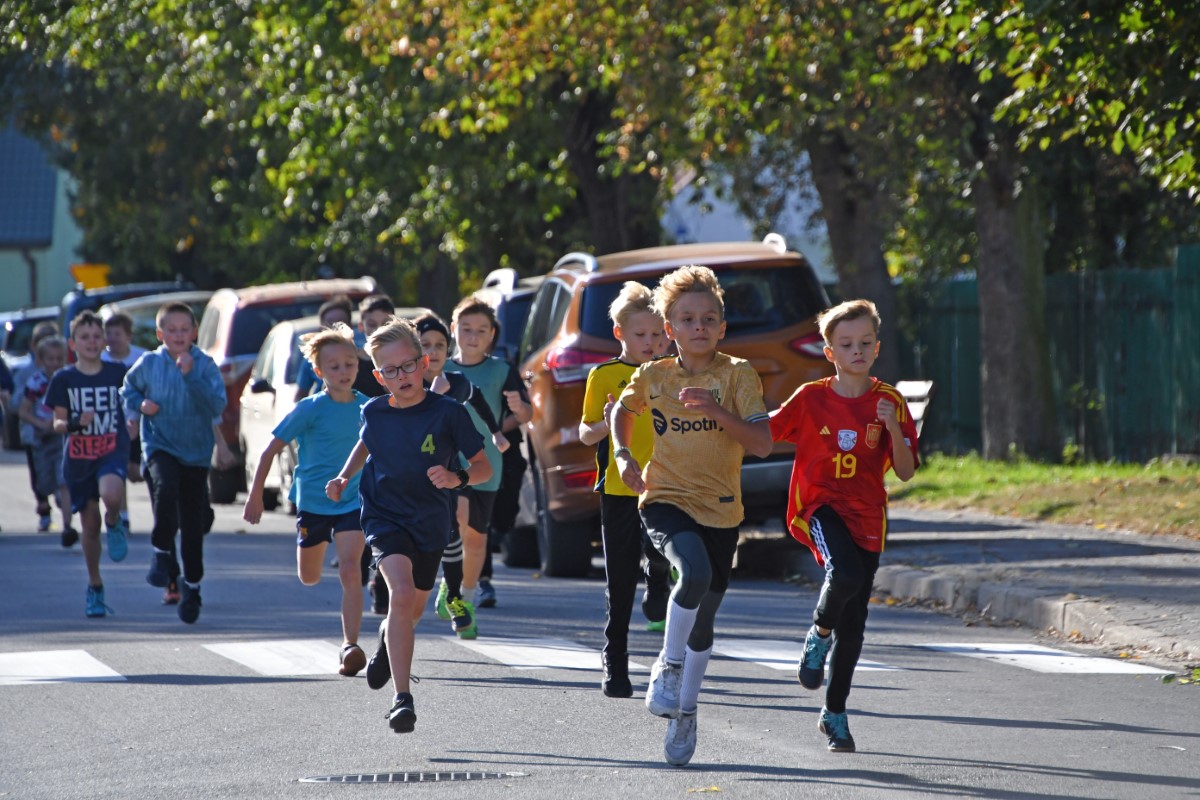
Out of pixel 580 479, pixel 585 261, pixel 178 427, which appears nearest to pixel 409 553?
pixel 178 427

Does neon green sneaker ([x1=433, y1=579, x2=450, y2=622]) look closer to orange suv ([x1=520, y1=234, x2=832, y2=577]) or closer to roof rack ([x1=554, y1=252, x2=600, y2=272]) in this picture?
orange suv ([x1=520, y1=234, x2=832, y2=577])

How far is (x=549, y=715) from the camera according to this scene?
761cm

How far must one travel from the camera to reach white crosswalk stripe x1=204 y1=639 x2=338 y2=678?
29.7ft

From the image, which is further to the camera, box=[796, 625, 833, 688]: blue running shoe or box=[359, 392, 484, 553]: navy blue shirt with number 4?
box=[359, 392, 484, 553]: navy blue shirt with number 4

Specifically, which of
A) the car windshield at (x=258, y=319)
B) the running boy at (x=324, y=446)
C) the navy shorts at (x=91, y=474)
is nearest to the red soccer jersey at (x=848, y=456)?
the running boy at (x=324, y=446)

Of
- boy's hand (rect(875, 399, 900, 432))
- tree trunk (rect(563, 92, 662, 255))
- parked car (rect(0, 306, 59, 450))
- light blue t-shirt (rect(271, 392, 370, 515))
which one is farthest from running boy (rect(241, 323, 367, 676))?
parked car (rect(0, 306, 59, 450))

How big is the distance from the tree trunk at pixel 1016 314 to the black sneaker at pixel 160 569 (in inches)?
409

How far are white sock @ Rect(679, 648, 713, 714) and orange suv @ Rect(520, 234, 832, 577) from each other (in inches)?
216

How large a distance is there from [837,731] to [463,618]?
3.46 m

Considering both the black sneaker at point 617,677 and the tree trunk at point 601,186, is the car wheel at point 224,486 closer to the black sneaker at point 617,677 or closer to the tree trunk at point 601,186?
the tree trunk at point 601,186

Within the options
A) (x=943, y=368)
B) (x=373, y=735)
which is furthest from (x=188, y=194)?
(x=373, y=735)

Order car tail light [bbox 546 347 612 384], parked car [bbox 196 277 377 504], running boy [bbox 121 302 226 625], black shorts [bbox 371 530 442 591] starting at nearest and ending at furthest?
1. black shorts [bbox 371 530 442 591]
2. running boy [bbox 121 302 226 625]
3. car tail light [bbox 546 347 612 384]
4. parked car [bbox 196 277 377 504]

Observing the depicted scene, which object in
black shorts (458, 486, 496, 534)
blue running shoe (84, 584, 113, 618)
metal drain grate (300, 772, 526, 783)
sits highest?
black shorts (458, 486, 496, 534)

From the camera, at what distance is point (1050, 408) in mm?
19531
